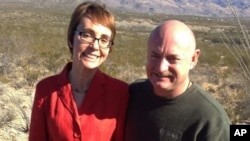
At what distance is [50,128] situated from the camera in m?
2.53

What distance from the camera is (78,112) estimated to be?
250 centimetres

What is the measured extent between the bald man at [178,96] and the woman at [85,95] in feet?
0.99

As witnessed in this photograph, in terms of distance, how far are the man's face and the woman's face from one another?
338 mm

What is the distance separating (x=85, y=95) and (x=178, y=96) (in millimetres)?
588

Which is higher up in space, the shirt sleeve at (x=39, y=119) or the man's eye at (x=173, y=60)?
the man's eye at (x=173, y=60)

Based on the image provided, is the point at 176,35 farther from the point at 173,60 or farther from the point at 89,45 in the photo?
the point at 89,45

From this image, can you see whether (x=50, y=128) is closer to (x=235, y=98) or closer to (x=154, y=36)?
(x=154, y=36)

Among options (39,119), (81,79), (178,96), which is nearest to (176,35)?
(178,96)

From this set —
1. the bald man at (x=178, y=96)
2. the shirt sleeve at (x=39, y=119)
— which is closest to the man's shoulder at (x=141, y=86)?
the bald man at (x=178, y=96)

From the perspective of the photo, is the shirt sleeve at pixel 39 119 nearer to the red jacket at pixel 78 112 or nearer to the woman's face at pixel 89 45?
the red jacket at pixel 78 112

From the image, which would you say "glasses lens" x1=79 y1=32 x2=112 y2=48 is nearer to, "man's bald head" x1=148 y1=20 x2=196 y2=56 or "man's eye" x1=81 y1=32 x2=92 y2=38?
"man's eye" x1=81 y1=32 x2=92 y2=38

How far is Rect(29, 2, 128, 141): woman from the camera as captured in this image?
247 cm

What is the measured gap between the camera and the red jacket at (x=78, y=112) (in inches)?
97.8

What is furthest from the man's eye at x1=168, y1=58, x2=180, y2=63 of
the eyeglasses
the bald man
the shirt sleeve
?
the shirt sleeve
